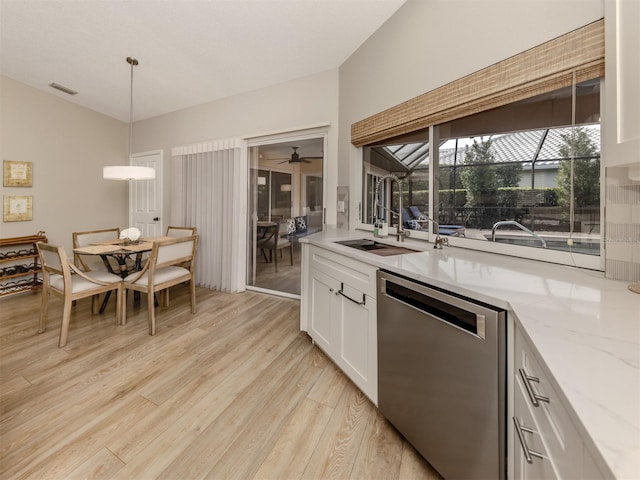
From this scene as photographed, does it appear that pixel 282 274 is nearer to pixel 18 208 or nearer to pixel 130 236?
pixel 130 236

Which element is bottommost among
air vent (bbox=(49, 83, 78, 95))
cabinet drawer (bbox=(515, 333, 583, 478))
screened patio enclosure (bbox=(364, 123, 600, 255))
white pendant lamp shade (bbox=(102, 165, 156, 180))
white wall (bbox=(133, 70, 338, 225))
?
cabinet drawer (bbox=(515, 333, 583, 478))

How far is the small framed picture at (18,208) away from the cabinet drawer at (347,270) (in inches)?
157

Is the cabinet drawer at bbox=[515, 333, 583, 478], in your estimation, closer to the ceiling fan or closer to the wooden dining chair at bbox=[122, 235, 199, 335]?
the wooden dining chair at bbox=[122, 235, 199, 335]

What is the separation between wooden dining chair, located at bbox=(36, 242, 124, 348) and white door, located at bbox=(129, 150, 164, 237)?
1.89 m

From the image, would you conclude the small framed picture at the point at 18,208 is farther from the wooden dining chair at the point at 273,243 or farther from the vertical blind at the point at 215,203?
the wooden dining chair at the point at 273,243

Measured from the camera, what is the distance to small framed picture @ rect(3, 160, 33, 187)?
346 cm

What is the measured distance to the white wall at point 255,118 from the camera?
3.07m

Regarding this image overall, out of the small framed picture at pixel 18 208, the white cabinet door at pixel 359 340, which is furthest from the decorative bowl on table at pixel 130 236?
the white cabinet door at pixel 359 340

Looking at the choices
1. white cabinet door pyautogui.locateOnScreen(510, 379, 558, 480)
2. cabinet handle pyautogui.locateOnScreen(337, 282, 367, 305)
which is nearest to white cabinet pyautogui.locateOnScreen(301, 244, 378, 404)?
cabinet handle pyautogui.locateOnScreen(337, 282, 367, 305)

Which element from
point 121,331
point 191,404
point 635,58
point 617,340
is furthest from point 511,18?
point 121,331

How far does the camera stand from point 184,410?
5.26ft

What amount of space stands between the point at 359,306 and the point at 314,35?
2403 mm

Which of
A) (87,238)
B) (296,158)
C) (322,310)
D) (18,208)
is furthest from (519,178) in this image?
(18,208)

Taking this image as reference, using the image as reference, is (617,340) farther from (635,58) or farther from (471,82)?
(471,82)
